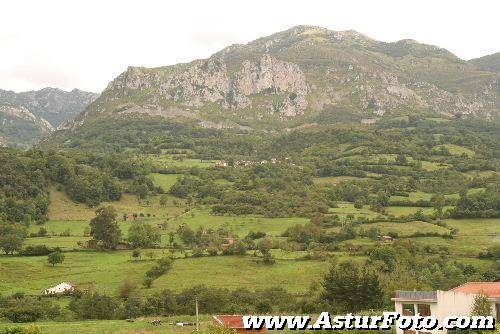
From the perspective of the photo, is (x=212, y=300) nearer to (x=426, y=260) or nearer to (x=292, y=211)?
(x=426, y=260)

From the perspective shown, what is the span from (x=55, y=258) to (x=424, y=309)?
62.3 meters

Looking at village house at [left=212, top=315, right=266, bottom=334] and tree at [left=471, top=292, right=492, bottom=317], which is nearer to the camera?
tree at [left=471, top=292, right=492, bottom=317]

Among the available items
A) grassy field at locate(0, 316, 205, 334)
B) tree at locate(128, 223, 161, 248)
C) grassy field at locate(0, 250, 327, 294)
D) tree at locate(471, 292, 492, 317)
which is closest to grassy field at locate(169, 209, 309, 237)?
tree at locate(128, 223, 161, 248)

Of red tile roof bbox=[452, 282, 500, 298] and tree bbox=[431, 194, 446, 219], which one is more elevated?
red tile roof bbox=[452, 282, 500, 298]

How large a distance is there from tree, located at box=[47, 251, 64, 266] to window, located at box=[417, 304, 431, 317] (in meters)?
61.5

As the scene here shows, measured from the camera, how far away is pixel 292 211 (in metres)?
137

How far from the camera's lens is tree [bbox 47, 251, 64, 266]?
8931 cm

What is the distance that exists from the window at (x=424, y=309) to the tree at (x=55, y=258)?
61520 millimetres

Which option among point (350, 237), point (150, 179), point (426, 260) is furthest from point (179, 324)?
point (150, 179)

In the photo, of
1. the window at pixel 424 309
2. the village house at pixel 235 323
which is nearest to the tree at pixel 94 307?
the village house at pixel 235 323

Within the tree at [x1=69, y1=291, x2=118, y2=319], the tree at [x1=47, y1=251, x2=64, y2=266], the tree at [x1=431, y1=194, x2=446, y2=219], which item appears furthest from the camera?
the tree at [x1=431, y1=194, x2=446, y2=219]

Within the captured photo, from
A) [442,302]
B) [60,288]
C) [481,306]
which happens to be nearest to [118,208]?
[60,288]

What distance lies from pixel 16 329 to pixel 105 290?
118ft

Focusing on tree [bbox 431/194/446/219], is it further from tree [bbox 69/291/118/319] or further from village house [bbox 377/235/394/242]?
tree [bbox 69/291/118/319]
